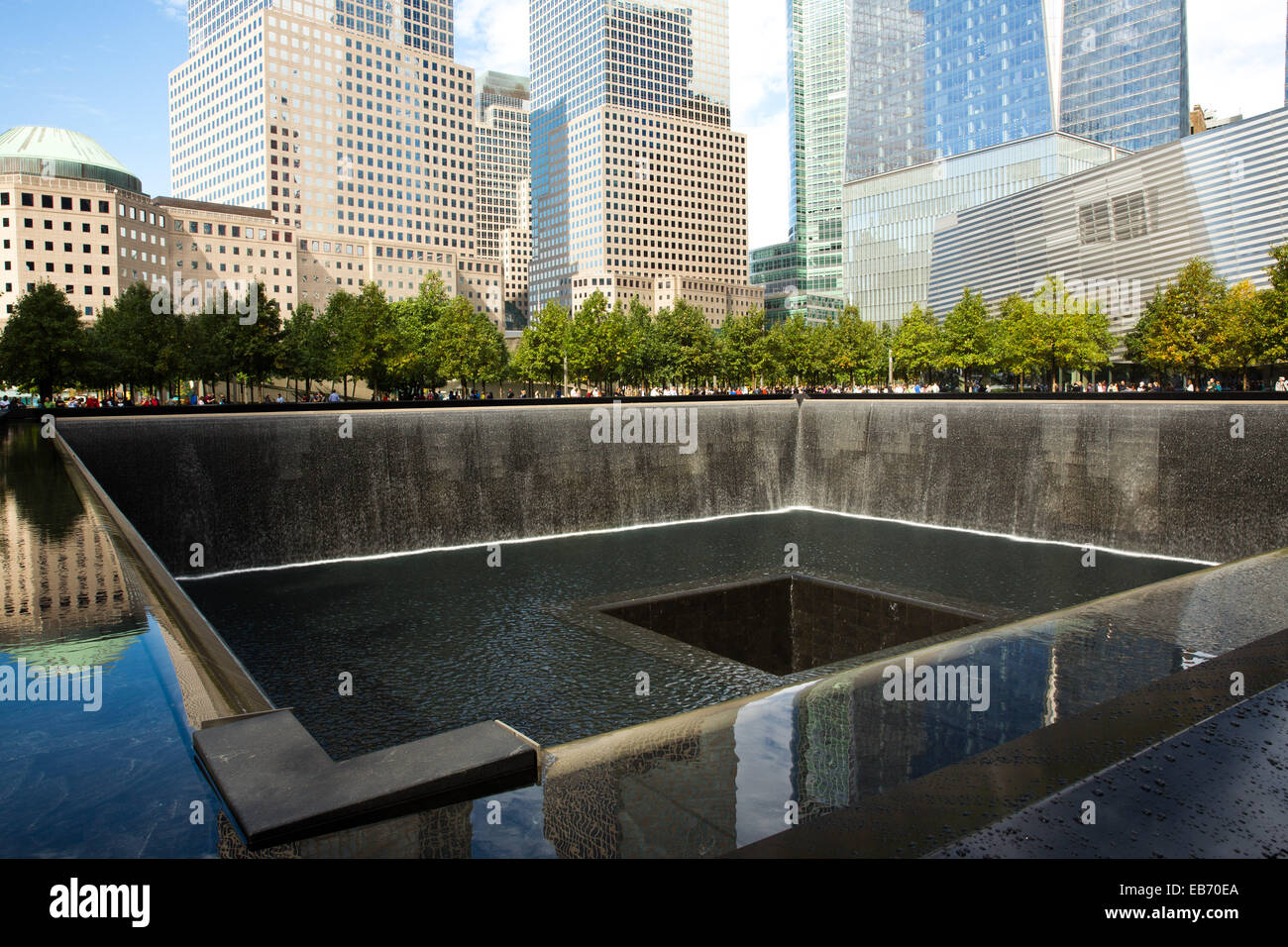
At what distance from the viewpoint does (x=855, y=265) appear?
5251 inches

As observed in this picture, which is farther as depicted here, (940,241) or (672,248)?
(672,248)

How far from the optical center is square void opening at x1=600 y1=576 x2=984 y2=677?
1611 centimetres

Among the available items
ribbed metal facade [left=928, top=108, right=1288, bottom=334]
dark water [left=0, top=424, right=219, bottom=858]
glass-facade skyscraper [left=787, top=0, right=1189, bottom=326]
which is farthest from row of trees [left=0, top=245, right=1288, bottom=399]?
glass-facade skyscraper [left=787, top=0, right=1189, bottom=326]

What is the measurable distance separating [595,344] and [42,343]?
34.4 metres

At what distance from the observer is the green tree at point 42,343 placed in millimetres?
41344

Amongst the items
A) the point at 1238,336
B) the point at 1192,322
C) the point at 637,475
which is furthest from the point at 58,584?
the point at 1192,322

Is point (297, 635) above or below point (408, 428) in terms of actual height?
below

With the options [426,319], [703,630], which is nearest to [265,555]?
[703,630]

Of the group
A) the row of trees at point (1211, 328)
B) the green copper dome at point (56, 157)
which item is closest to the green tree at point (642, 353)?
the row of trees at point (1211, 328)

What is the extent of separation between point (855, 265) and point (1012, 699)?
135486 millimetres

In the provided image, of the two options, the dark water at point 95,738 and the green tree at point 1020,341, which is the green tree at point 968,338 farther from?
the dark water at point 95,738

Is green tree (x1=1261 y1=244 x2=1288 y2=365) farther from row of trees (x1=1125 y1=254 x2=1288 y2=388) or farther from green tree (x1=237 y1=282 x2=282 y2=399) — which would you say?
green tree (x1=237 y1=282 x2=282 y2=399)
